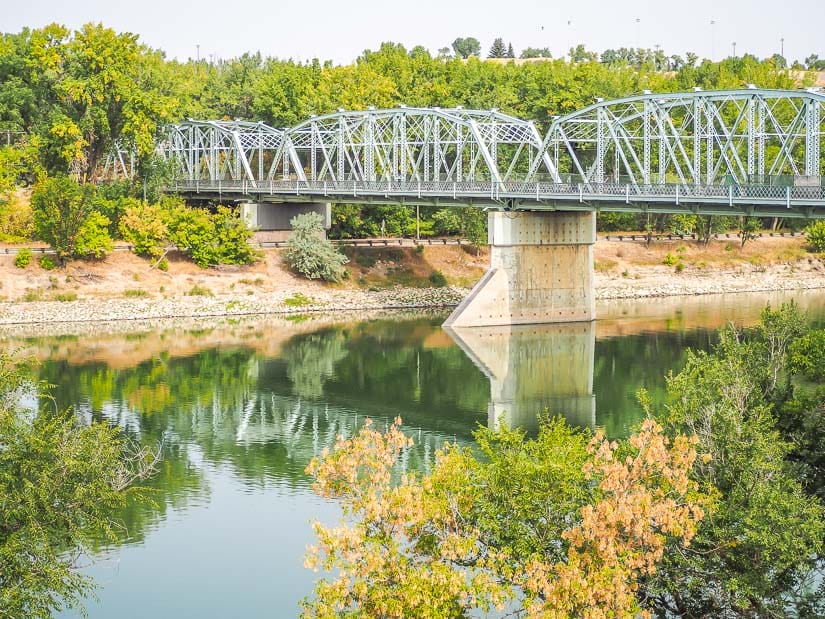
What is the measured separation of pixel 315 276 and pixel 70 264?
53.4ft

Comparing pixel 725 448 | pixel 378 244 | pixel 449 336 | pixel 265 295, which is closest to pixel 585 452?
pixel 725 448

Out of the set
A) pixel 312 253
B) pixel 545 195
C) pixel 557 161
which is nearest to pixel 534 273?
pixel 545 195

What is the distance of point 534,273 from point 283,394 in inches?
981

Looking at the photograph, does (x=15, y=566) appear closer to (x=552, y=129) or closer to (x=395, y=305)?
(x=552, y=129)

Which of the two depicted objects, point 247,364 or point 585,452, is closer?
point 585,452

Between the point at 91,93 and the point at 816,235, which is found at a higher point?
the point at 91,93

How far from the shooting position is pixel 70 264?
8850 cm

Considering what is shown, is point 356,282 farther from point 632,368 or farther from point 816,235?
point 816,235

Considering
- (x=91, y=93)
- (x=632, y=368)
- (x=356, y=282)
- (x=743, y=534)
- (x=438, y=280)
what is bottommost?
(x=632, y=368)

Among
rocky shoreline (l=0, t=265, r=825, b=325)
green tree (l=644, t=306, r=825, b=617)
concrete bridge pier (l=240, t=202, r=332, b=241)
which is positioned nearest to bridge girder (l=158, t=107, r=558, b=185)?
concrete bridge pier (l=240, t=202, r=332, b=241)

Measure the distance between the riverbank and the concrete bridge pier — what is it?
5088mm

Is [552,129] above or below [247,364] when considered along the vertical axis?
above

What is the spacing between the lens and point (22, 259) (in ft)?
283

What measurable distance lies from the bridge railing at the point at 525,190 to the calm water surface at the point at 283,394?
7935 millimetres
